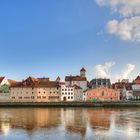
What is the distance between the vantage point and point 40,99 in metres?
147

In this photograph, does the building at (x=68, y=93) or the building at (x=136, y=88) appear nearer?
the building at (x=68, y=93)

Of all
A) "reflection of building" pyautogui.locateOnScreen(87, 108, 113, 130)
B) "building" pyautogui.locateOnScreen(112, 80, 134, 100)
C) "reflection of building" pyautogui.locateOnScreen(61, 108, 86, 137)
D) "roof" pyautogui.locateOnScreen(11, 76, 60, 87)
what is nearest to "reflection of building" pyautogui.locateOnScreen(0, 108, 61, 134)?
"reflection of building" pyautogui.locateOnScreen(61, 108, 86, 137)

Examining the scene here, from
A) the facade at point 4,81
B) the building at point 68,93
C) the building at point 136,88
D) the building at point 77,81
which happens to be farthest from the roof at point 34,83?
the building at point 136,88

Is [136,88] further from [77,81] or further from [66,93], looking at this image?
[66,93]

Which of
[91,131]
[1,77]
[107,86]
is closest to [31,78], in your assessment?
[1,77]

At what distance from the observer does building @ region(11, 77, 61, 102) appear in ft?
479

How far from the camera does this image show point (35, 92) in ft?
480

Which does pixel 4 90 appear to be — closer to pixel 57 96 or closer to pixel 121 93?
pixel 57 96

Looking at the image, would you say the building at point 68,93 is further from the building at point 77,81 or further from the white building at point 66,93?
the building at point 77,81

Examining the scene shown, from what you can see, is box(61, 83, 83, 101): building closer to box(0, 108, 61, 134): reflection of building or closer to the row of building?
the row of building

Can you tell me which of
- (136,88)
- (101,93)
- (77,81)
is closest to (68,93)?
(101,93)

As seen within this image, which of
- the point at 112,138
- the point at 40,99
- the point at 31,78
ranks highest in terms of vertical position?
the point at 31,78

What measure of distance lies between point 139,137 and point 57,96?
10706cm

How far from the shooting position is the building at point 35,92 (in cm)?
14612
